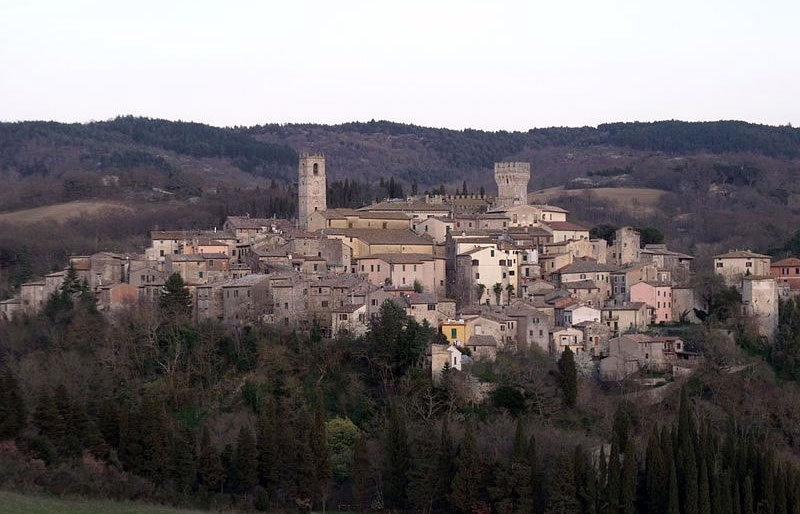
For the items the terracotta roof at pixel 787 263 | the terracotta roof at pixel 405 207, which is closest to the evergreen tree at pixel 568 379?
the terracotta roof at pixel 787 263

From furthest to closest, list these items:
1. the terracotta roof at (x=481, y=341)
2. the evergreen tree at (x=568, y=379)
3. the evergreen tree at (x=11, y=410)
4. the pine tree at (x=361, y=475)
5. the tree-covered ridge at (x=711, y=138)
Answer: the tree-covered ridge at (x=711, y=138) → the terracotta roof at (x=481, y=341) → the evergreen tree at (x=568, y=379) → the pine tree at (x=361, y=475) → the evergreen tree at (x=11, y=410)

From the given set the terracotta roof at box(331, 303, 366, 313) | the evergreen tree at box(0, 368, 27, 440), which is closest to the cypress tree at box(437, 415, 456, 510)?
the terracotta roof at box(331, 303, 366, 313)

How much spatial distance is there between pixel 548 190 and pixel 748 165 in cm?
1593

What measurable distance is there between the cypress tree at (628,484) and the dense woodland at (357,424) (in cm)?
6

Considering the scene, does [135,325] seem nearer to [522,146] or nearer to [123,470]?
[123,470]

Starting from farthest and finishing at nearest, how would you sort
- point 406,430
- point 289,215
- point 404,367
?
point 289,215 < point 404,367 < point 406,430

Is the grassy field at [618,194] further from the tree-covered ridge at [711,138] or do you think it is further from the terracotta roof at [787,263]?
the terracotta roof at [787,263]

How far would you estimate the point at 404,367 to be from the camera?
149 ft

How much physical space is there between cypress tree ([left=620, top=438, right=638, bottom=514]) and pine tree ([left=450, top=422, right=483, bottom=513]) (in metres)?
3.60

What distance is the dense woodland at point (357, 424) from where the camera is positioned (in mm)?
38500

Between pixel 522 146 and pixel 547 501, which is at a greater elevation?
pixel 522 146

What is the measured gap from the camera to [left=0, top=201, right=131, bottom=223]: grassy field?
81125 millimetres

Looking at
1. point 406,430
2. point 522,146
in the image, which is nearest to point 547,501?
point 406,430

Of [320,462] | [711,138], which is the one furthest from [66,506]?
[711,138]
